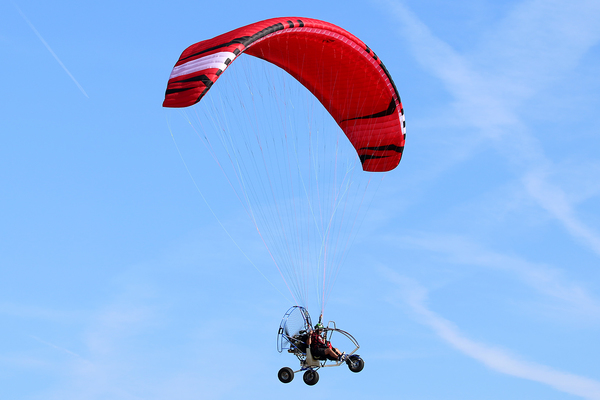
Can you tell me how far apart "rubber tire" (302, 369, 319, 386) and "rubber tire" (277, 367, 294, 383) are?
Answer: 312 millimetres

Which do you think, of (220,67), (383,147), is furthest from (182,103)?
(383,147)

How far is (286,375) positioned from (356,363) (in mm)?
1544

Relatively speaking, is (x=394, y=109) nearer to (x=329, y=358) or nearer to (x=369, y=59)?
(x=369, y=59)

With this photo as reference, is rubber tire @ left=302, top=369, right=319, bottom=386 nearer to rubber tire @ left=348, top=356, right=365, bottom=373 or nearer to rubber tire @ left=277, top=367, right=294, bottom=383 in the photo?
rubber tire @ left=277, top=367, right=294, bottom=383

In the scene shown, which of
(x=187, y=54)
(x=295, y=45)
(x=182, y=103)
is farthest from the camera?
(x=295, y=45)

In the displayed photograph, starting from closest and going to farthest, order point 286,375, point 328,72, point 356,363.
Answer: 1. point 356,363
2. point 286,375
3. point 328,72

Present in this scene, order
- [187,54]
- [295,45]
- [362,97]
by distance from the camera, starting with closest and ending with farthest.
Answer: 1. [187,54]
2. [295,45]
3. [362,97]

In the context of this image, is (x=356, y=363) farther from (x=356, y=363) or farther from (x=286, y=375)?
(x=286, y=375)

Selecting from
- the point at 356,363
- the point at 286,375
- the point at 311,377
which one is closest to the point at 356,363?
the point at 356,363

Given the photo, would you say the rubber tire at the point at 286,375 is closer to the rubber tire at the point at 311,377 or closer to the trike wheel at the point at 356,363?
the rubber tire at the point at 311,377

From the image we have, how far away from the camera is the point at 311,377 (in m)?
19.8

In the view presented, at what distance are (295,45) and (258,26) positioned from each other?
7.02 feet

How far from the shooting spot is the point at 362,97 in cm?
2252

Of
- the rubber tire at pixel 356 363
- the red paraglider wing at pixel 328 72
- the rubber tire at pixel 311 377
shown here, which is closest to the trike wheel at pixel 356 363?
the rubber tire at pixel 356 363
